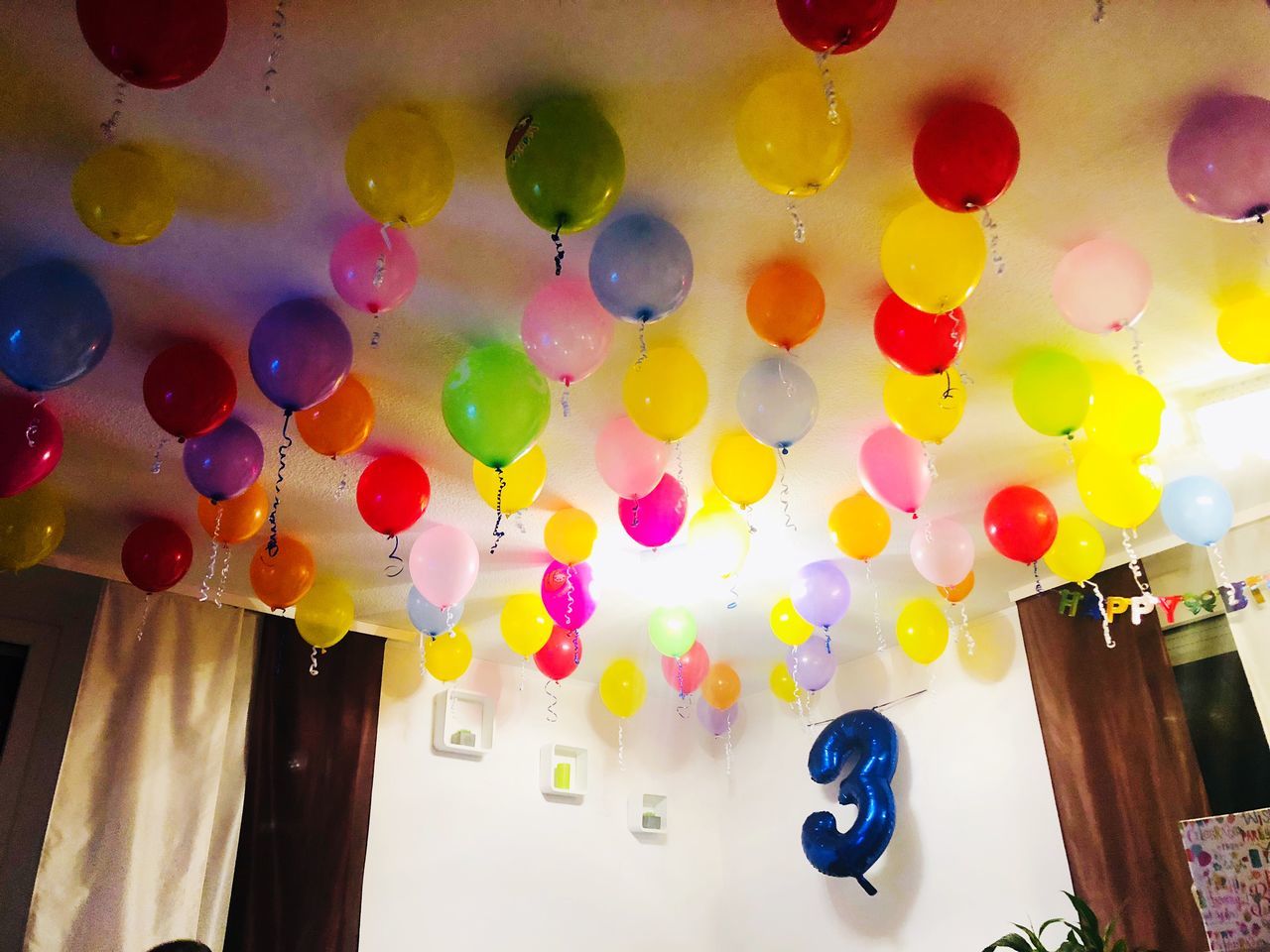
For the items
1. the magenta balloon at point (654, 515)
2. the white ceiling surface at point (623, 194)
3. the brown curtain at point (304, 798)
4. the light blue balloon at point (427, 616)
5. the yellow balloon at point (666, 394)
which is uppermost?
the white ceiling surface at point (623, 194)

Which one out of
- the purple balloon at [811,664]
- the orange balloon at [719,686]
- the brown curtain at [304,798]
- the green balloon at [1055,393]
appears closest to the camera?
the green balloon at [1055,393]

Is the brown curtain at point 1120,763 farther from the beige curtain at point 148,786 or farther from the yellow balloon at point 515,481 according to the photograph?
the beige curtain at point 148,786

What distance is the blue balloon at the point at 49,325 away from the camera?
1.87 metres

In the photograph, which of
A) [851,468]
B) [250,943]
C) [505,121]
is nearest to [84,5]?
[505,121]

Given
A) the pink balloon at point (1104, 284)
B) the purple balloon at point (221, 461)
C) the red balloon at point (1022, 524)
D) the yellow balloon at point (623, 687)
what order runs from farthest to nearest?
the yellow balloon at point (623, 687) → the red balloon at point (1022, 524) → the purple balloon at point (221, 461) → the pink balloon at point (1104, 284)

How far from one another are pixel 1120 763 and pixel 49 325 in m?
3.58

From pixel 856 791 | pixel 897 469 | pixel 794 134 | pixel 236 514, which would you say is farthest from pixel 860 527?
A: pixel 236 514

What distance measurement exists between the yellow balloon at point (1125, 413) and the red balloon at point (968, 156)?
0.91 metres

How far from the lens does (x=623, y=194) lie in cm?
193

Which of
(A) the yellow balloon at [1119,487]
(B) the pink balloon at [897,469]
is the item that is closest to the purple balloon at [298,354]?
(B) the pink balloon at [897,469]

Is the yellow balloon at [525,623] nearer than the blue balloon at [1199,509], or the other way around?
the blue balloon at [1199,509]

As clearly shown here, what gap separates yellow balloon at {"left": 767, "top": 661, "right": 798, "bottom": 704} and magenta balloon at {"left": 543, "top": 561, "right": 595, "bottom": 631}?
155 centimetres

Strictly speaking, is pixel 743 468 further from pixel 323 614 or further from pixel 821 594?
pixel 323 614

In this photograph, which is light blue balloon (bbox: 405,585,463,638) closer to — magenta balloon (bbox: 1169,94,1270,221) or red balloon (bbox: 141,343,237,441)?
red balloon (bbox: 141,343,237,441)
